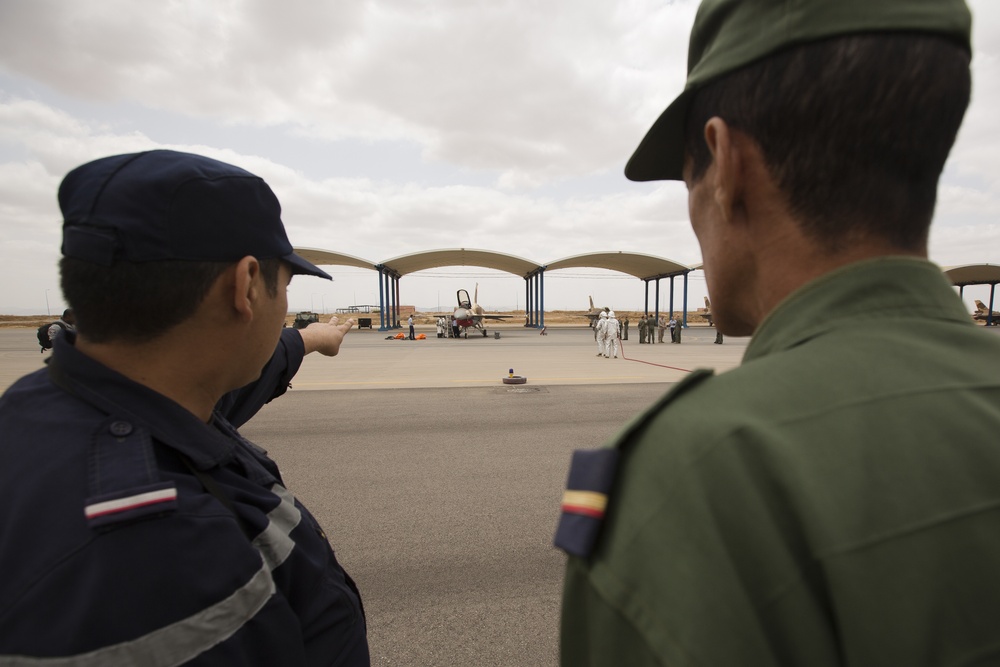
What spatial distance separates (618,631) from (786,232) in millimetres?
643

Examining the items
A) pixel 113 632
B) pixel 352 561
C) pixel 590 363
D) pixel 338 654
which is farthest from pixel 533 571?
pixel 590 363

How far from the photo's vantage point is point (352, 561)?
3215 mm

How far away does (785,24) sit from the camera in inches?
29.7

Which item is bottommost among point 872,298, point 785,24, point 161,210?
point 872,298

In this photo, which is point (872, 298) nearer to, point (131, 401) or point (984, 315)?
point (131, 401)

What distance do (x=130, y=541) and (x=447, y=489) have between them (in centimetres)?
367

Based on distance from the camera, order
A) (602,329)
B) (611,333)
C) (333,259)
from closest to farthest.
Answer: (611,333)
(602,329)
(333,259)

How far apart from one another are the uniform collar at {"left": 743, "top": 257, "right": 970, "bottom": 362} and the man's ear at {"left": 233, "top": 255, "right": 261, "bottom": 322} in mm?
1156

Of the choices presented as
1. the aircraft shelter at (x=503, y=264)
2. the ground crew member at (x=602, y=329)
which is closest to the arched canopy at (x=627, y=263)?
the aircraft shelter at (x=503, y=264)

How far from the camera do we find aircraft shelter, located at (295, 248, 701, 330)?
34947 mm

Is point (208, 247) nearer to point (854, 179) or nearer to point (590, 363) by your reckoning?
point (854, 179)

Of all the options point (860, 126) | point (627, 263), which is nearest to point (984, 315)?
point (627, 263)

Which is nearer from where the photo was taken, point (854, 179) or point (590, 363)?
point (854, 179)

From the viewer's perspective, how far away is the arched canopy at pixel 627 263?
1384 inches
